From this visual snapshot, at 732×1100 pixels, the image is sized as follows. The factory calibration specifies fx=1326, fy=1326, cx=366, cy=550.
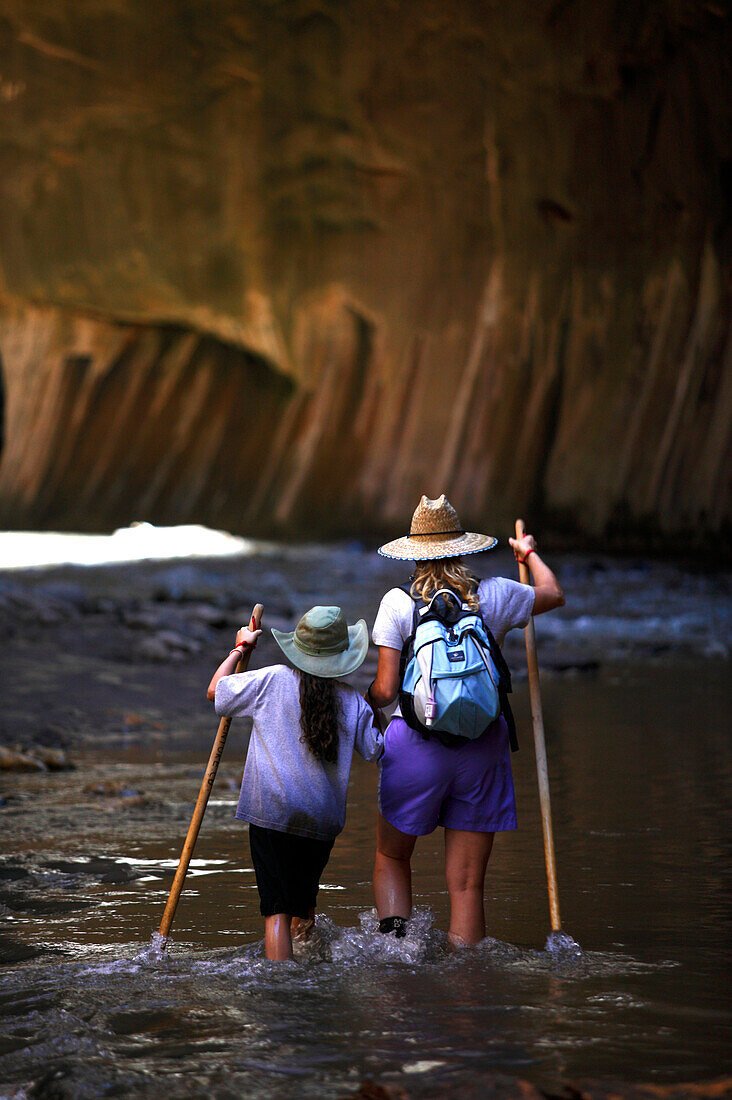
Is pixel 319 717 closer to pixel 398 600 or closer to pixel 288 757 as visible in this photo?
pixel 288 757

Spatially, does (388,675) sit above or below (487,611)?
below

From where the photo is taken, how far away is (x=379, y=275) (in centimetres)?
2273

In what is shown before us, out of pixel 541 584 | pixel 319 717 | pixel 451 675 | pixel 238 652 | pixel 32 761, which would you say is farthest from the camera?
pixel 32 761

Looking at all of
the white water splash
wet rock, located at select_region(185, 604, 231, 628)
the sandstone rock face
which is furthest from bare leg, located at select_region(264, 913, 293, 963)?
the sandstone rock face

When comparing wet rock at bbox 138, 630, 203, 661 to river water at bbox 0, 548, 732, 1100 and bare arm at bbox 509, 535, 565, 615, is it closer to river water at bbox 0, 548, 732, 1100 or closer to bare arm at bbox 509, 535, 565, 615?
river water at bbox 0, 548, 732, 1100

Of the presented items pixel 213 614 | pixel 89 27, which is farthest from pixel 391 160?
pixel 213 614

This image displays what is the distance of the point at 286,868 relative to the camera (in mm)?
3756

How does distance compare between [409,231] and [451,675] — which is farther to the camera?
[409,231]

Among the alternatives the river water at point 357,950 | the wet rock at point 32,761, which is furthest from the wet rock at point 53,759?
the river water at point 357,950

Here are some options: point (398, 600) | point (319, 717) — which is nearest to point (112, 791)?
point (319, 717)

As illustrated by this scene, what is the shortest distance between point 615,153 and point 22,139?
1026 cm

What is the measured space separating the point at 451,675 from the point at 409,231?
64.2ft

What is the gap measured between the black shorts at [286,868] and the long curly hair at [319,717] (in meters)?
0.26

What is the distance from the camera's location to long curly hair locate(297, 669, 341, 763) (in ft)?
12.2
